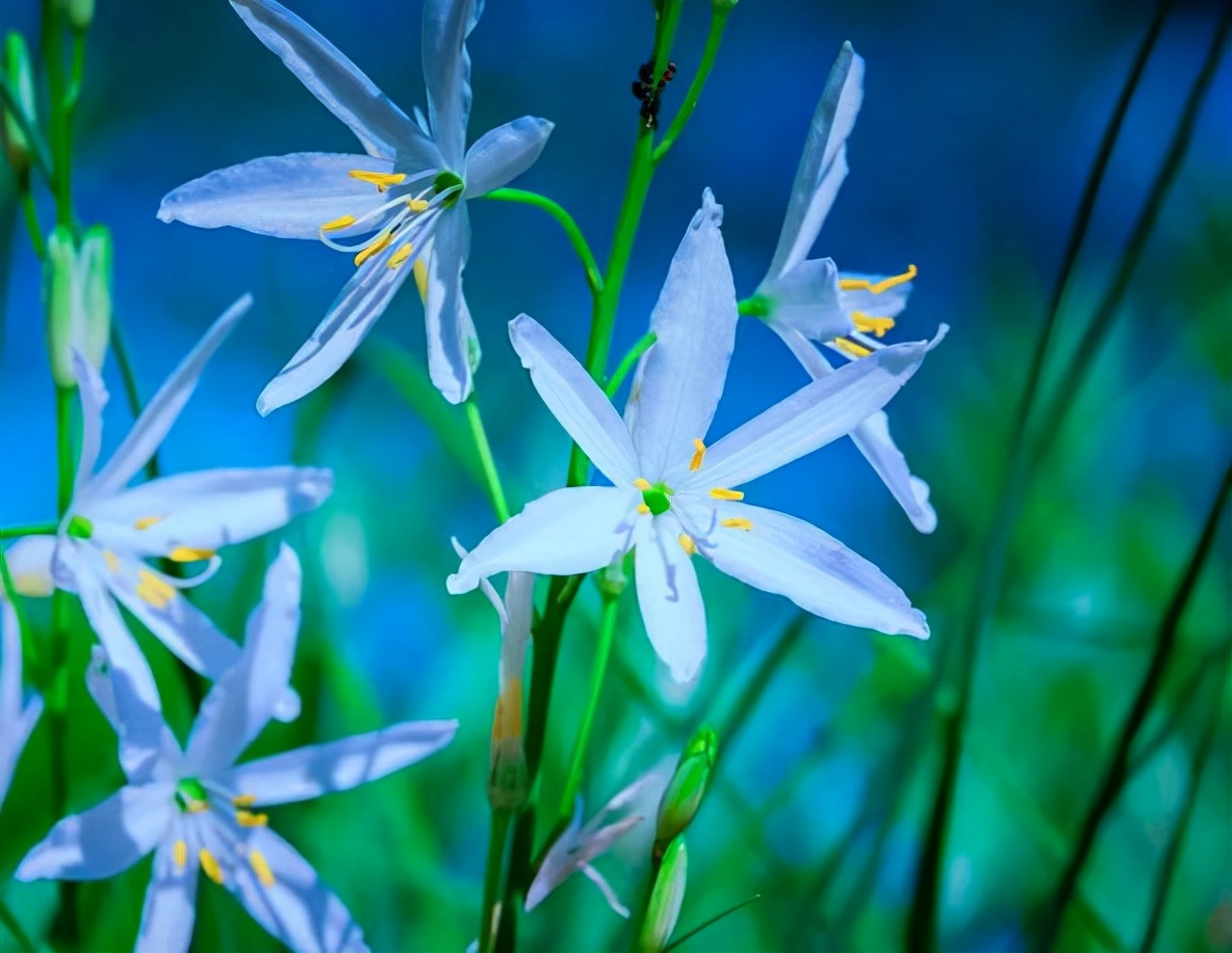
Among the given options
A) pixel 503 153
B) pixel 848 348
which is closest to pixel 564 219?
pixel 503 153

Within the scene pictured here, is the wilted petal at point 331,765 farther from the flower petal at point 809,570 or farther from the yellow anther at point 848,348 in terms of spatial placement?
the yellow anther at point 848,348

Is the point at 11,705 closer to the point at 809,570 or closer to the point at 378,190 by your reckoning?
the point at 378,190

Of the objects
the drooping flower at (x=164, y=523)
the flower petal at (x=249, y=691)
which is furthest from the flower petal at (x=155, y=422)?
the flower petal at (x=249, y=691)

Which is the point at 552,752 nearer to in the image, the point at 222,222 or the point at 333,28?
the point at 222,222

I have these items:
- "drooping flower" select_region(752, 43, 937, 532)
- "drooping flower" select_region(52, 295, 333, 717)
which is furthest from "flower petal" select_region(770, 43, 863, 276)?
"drooping flower" select_region(52, 295, 333, 717)

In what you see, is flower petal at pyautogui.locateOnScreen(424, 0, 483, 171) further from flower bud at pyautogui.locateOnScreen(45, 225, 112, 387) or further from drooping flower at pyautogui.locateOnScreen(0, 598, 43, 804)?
drooping flower at pyautogui.locateOnScreen(0, 598, 43, 804)

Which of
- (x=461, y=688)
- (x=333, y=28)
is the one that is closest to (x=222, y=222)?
(x=333, y=28)
